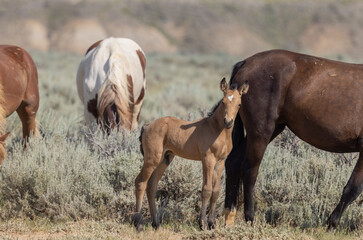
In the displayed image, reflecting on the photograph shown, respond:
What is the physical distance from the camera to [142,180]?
484cm

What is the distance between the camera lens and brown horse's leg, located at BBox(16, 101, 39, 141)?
278 inches

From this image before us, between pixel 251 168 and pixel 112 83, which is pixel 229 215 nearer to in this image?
pixel 251 168

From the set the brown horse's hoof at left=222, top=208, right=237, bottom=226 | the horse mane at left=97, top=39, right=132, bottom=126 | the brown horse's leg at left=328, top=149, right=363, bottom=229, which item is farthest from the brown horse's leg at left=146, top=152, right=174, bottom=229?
the horse mane at left=97, top=39, right=132, bottom=126

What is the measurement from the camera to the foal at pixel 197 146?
451cm

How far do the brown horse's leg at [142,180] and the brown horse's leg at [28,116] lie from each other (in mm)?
2850

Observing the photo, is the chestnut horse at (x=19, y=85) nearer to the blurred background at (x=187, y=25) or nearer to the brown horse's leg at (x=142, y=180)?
the brown horse's leg at (x=142, y=180)

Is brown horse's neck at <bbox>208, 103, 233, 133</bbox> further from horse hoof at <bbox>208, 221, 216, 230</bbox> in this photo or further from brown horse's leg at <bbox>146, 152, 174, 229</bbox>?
horse hoof at <bbox>208, 221, 216, 230</bbox>

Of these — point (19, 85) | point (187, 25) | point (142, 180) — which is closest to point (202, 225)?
point (142, 180)

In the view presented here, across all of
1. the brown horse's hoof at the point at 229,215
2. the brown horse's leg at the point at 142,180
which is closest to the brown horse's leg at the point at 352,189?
the brown horse's hoof at the point at 229,215

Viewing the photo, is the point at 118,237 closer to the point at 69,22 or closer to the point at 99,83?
the point at 99,83

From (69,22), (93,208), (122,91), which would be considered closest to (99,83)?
(122,91)

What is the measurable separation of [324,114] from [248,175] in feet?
3.07

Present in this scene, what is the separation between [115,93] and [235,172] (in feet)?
8.28

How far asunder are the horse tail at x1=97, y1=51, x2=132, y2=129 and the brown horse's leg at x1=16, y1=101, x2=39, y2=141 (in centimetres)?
90
